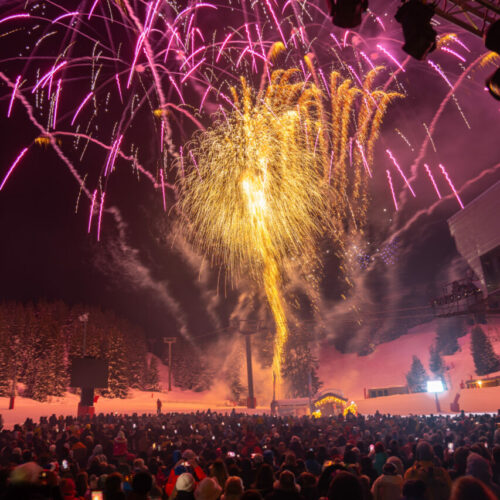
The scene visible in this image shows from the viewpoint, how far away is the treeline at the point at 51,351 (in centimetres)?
5484

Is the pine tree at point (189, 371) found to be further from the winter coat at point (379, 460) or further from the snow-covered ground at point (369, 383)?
the winter coat at point (379, 460)

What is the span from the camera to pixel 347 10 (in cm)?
611

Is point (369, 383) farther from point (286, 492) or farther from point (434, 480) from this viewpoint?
point (286, 492)

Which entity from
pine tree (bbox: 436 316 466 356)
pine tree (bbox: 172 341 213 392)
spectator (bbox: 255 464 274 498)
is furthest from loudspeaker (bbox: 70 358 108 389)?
pine tree (bbox: 436 316 466 356)

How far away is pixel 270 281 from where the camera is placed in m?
36.9

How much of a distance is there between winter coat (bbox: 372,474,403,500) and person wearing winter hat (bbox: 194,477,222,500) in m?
2.09

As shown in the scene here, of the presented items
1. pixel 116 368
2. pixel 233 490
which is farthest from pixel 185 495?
pixel 116 368

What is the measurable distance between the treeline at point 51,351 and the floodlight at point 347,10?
155ft

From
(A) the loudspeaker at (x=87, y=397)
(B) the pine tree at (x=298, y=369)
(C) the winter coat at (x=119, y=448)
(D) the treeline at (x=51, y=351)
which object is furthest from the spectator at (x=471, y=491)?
(B) the pine tree at (x=298, y=369)

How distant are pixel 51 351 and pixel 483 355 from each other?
62.2 metres

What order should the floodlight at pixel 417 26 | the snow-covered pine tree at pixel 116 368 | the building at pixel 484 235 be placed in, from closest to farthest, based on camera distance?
the floodlight at pixel 417 26 → the building at pixel 484 235 → the snow-covered pine tree at pixel 116 368

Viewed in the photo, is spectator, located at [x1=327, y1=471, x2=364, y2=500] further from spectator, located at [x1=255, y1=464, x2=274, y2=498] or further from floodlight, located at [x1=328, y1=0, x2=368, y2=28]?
floodlight, located at [x1=328, y1=0, x2=368, y2=28]

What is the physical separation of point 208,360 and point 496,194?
75.5 meters

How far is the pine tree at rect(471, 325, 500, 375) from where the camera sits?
68438 mm
